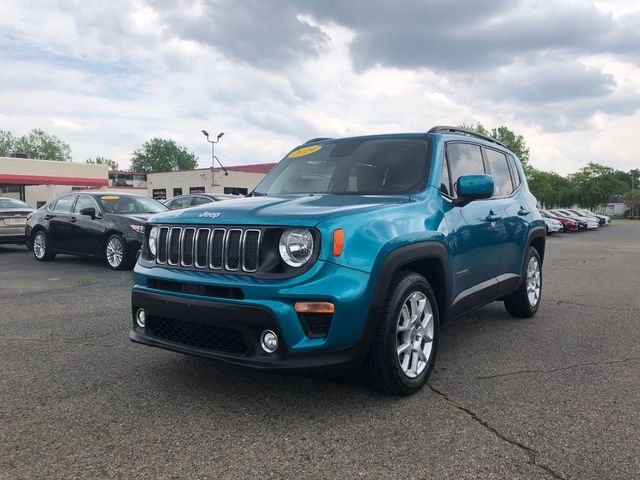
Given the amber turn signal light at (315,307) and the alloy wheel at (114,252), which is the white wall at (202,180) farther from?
the amber turn signal light at (315,307)

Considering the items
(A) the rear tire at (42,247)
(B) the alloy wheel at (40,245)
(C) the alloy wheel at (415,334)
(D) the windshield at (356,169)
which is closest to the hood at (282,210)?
(D) the windshield at (356,169)

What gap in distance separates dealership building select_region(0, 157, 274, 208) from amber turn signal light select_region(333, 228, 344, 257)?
33741mm

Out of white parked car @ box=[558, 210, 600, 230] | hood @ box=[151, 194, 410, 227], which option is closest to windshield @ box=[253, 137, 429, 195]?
hood @ box=[151, 194, 410, 227]

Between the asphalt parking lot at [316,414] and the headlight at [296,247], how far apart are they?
3.08 feet

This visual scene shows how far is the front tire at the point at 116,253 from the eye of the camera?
9.69 metres

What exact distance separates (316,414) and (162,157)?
438 feet

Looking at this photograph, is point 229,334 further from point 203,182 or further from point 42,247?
point 203,182

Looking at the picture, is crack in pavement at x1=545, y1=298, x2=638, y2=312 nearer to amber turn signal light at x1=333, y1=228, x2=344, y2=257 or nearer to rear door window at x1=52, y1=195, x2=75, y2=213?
amber turn signal light at x1=333, y1=228, x2=344, y2=257

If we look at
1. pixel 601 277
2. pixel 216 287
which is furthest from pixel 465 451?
pixel 601 277

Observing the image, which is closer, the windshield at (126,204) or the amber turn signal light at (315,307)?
the amber turn signal light at (315,307)

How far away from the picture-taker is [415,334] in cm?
361

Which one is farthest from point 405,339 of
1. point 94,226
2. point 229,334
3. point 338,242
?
point 94,226

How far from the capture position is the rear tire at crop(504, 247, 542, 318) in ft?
18.8

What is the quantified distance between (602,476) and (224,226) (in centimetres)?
238
